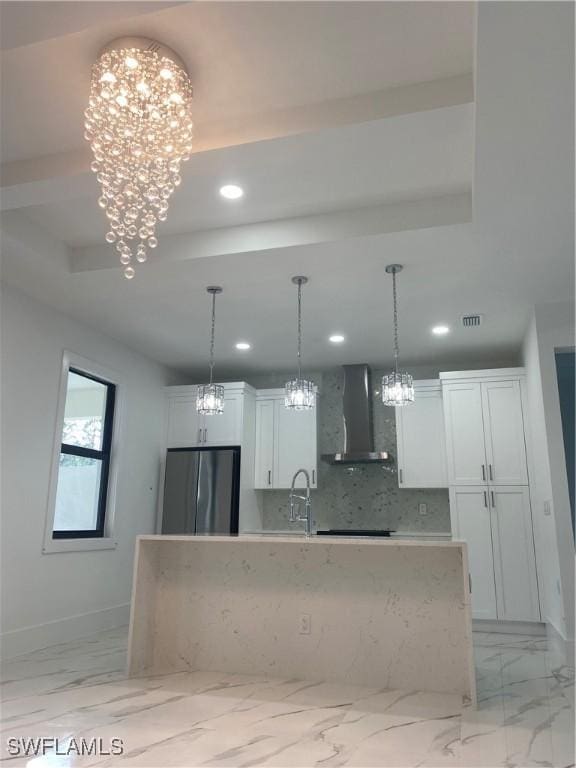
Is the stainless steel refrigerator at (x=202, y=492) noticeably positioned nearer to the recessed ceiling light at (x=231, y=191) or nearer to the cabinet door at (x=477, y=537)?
the cabinet door at (x=477, y=537)

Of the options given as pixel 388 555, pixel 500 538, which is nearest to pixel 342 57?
pixel 388 555

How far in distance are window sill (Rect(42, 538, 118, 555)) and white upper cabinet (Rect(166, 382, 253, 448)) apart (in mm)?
1350

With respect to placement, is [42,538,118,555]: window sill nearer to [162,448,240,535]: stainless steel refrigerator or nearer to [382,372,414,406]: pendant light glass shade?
[162,448,240,535]: stainless steel refrigerator

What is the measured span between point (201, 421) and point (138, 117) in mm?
4048

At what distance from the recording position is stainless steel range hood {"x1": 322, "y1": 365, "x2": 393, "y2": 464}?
19.0ft

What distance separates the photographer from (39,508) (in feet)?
14.2

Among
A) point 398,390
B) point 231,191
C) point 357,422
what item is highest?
point 231,191

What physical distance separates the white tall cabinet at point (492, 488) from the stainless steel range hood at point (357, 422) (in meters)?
0.81

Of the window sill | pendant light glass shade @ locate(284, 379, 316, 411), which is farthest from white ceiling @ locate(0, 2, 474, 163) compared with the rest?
the window sill

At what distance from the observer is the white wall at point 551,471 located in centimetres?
405

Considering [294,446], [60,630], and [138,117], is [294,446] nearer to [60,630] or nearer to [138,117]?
[60,630]

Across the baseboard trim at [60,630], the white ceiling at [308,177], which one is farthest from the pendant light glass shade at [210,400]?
the baseboard trim at [60,630]

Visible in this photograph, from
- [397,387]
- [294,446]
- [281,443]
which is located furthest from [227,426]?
[397,387]

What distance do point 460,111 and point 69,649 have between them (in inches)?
172
